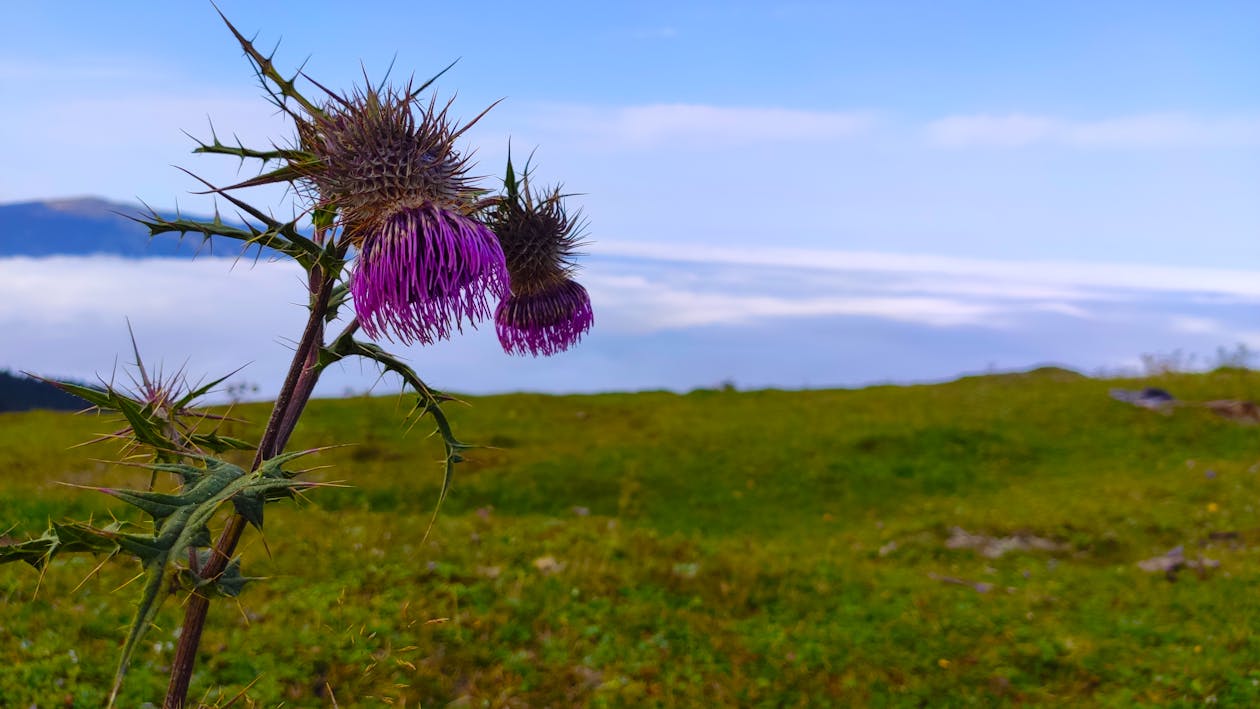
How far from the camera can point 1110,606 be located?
1116 centimetres

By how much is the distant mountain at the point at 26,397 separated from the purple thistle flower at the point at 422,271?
86.0 feet

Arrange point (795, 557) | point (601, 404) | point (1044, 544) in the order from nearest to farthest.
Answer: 1. point (795, 557)
2. point (1044, 544)
3. point (601, 404)

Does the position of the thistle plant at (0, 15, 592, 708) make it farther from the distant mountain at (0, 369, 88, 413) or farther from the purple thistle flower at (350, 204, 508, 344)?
the distant mountain at (0, 369, 88, 413)

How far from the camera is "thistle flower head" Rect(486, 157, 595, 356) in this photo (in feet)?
14.2

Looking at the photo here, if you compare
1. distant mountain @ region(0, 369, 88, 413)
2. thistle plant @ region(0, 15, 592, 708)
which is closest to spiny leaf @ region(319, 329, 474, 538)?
thistle plant @ region(0, 15, 592, 708)

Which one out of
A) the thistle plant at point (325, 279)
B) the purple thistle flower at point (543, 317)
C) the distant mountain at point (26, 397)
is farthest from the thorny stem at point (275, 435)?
the distant mountain at point (26, 397)

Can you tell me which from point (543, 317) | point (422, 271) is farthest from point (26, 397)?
point (422, 271)

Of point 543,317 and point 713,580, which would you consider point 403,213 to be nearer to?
point 543,317

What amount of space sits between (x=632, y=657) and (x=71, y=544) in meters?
6.12

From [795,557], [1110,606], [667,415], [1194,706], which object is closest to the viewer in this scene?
[1194,706]

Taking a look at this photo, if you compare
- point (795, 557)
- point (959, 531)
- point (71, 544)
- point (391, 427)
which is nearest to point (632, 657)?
point (795, 557)

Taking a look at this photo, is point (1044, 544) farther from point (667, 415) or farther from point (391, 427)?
point (391, 427)

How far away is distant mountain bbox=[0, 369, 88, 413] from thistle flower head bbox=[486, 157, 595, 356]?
83.6 ft

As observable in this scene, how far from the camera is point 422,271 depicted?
332 centimetres
